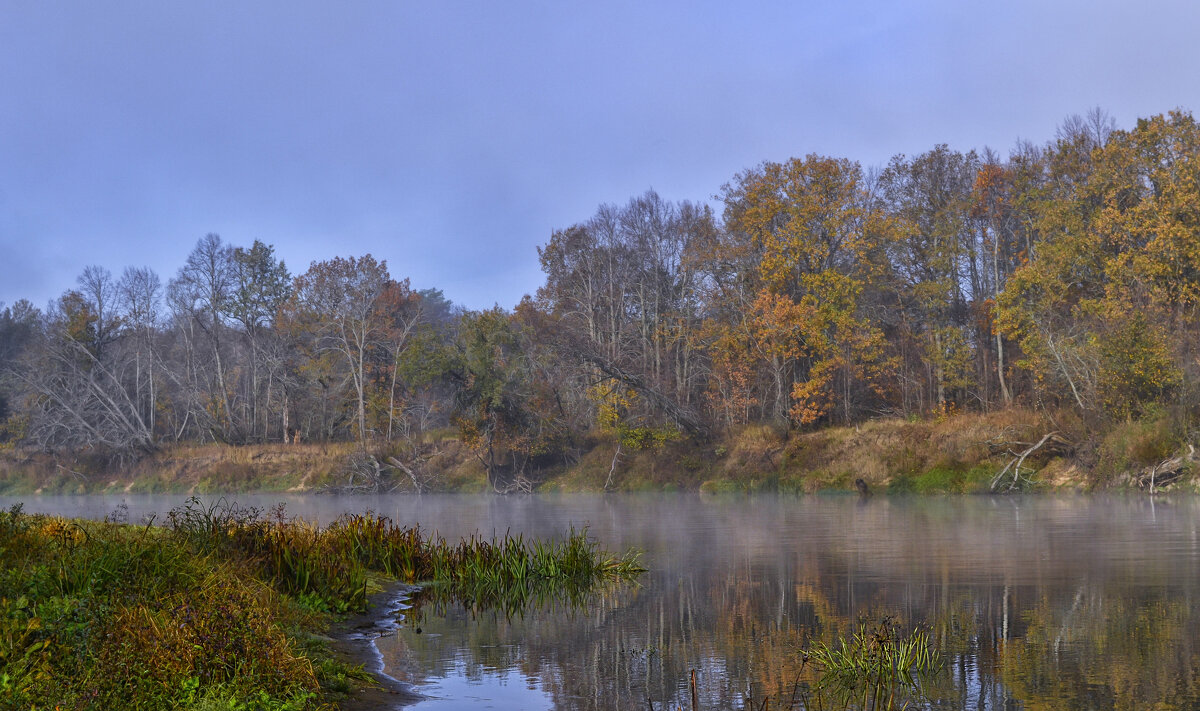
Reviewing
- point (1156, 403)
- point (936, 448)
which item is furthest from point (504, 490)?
point (1156, 403)

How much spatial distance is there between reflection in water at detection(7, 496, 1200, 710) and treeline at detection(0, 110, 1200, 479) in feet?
65.7

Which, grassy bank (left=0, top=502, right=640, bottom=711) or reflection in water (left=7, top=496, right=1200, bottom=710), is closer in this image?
grassy bank (left=0, top=502, right=640, bottom=711)

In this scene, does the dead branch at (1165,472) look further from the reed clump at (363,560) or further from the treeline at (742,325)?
the reed clump at (363,560)

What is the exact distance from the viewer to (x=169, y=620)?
783 cm

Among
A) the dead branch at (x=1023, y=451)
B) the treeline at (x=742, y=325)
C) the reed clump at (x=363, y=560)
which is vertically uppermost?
the treeline at (x=742, y=325)

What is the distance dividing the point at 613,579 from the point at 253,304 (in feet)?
212

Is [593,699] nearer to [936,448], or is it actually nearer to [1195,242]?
[936,448]

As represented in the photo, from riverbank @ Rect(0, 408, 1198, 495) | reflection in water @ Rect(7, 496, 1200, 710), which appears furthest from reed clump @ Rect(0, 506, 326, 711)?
riverbank @ Rect(0, 408, 1198, 495)

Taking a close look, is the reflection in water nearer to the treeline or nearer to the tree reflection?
the tree reflection

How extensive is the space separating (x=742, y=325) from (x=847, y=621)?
40863 millimetres

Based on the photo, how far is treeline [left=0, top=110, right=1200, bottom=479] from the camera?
42469mm

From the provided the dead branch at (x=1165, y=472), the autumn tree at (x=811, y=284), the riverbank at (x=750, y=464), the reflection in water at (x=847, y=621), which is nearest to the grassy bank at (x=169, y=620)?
the reflection in water at (x=847, y=621)

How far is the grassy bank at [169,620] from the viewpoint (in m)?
7.18

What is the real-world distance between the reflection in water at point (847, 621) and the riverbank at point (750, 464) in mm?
12142
